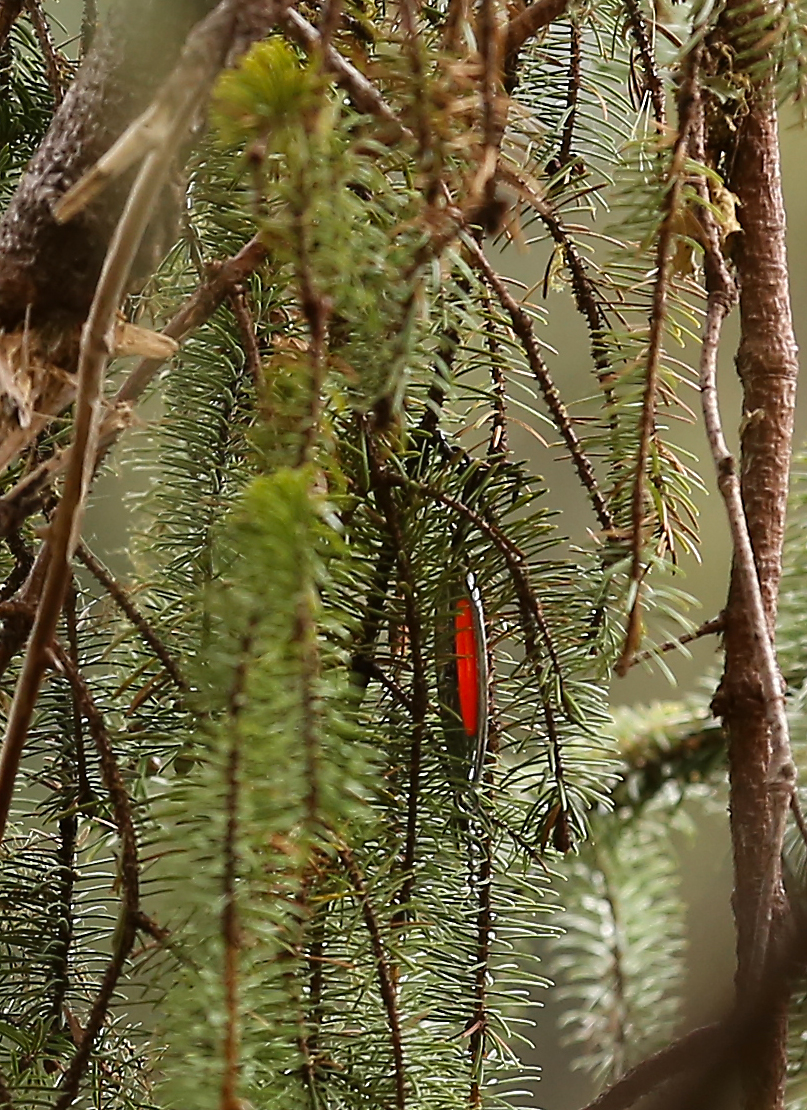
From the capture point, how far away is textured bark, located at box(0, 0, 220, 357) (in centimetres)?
26

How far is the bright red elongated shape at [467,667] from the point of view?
0.31 meters

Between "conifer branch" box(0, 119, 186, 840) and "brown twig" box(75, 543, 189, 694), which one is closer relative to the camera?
"conifer branch" box(0, 119, 186, 840)

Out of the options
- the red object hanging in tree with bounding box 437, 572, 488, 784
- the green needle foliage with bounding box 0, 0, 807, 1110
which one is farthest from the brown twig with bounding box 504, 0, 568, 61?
the red object hanging in tree with bounding box 437, 572, 488, 784

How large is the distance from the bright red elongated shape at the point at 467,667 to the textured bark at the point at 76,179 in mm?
124

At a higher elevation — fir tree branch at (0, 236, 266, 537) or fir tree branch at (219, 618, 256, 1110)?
fir tree branch at (0, 236, 266, 537)

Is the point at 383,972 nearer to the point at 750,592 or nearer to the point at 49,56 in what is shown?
the point at 750,592

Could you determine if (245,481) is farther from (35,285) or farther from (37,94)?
(37,94)

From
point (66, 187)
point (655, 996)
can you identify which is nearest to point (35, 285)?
point (66, 187)

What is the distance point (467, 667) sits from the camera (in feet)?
1.03

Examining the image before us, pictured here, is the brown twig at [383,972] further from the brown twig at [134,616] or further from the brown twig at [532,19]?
the brown twig at [532,19]

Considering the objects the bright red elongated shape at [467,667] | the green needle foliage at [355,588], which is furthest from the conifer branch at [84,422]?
the bright red elongated shape at [467,667]

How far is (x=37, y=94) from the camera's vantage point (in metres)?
0.40

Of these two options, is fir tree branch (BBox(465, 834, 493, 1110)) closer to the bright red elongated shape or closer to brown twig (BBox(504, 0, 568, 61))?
the bright red elongated shape

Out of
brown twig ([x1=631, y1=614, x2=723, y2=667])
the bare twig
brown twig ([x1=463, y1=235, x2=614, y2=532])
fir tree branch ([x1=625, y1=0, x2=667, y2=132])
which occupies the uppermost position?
fir tree branch ([x1=625, y1=0, x2=667, y2=132])
